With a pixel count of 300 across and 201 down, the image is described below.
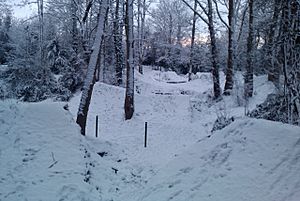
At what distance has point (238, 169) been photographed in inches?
249

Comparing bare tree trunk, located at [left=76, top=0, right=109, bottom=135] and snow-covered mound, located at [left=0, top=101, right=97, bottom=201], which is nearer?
snow-covered mound, located at [left=0, top=101, right=97, bottom=201]

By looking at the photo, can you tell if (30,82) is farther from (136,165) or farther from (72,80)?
(136,165)

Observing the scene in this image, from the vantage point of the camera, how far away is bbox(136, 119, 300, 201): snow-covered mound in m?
5.67

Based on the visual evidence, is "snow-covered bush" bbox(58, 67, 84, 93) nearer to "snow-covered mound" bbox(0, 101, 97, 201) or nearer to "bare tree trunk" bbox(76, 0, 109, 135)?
"bare tree trunk" bbox(76, 0, 109, 135)

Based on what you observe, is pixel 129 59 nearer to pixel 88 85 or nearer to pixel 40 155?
pixel 88 85

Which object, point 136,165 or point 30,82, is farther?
point 30,82

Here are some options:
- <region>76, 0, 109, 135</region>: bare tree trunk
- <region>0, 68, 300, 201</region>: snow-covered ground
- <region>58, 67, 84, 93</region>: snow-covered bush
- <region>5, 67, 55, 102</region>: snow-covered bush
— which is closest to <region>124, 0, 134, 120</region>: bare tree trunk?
<region>76, 0, 109, 135</region>: bare tree trunk

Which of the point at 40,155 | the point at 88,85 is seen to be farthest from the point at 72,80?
the point at 40,155

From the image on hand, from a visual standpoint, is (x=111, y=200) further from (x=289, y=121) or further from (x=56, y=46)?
(x=56, y=46)

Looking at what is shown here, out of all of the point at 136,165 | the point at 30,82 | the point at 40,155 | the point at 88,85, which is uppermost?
the point at 88,85

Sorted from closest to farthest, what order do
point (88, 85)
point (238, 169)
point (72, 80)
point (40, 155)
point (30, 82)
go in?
point (238, 169) < point (40, 155) < point (88, 85) < point (30, 82) < point (72, 80)

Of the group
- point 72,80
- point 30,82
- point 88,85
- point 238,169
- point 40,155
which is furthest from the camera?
point 72,80

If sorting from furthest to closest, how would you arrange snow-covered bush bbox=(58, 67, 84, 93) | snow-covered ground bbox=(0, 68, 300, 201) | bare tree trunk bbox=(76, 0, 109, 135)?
snow-covered bush bbox=(58, 67, 84, 93) < bare tree trunk bbox=(76, 0, 109, 135) < snow-covered ground bbox=(0, 68, 300, 201)

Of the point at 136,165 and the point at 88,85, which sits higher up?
the point at 88,85
